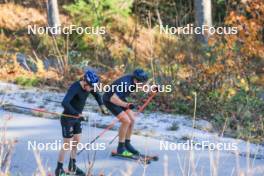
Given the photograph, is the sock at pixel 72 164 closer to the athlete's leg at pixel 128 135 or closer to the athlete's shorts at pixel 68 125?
the athlete's shorts at pixel 68 125

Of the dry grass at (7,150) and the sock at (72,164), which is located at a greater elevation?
the dry grass at (7,150)

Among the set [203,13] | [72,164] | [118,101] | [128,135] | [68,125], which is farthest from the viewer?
[203,13]

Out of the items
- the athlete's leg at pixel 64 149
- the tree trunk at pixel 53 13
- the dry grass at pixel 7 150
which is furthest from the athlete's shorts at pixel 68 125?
the tree trunk at pixel 53 13

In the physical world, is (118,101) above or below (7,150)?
below

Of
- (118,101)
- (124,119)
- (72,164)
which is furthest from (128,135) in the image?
(72,164)

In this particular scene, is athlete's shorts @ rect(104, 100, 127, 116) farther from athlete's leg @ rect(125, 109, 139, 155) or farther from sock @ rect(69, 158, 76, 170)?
sock @ rect(69, 158, 76, 170)

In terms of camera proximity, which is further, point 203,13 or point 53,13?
point 53,13

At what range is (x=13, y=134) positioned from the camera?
38.7ft

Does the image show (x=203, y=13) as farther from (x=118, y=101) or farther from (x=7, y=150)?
(x=7, y=150)

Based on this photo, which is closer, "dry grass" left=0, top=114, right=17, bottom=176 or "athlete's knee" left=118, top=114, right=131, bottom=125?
"dry grass" left=0, top=114, right=17, bottom=176

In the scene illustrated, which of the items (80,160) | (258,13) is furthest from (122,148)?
(258,13)

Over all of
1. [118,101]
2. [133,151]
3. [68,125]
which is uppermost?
[118,101]

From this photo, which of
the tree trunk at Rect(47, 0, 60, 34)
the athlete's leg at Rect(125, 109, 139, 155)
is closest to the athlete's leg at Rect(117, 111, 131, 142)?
the athlete's leg at Rect(125, 109, 139, 155)

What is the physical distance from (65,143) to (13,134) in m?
2.93
